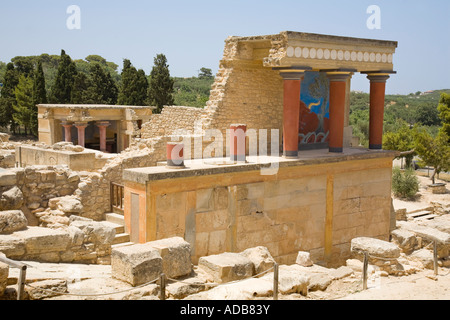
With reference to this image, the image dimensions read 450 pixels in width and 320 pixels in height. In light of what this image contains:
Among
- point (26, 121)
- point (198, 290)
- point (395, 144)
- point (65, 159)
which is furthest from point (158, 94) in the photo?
point (198, 290)

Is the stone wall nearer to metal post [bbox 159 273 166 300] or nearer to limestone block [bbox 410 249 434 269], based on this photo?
limestone block [bbox 410 249 434 269]

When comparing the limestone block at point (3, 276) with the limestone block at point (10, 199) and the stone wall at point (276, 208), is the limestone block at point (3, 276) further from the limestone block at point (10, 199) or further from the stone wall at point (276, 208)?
the stone wall at point (276, 208)

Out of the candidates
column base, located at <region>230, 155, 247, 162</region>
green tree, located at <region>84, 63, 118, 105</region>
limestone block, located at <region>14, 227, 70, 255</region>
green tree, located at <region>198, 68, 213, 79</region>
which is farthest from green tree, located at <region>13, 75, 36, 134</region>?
green tree, located at <region>198, 68, 213, 79</region>

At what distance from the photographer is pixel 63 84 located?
3609 centimetres

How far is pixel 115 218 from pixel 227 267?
372cm

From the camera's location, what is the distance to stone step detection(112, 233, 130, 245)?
8.81 m

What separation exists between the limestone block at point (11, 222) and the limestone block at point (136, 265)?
5.93 feet

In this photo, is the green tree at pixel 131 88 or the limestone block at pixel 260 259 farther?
the green tree at pixel 131 88

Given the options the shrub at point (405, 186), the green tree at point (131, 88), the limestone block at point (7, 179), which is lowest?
the shrub at point (405, 186)

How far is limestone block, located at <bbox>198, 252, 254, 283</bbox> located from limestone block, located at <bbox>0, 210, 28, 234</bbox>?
2.95 m

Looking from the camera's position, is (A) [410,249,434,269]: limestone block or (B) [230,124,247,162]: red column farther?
(A) [410,249,434,269]: limestone block

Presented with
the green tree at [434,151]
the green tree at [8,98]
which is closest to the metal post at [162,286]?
the green tree at [434,151]

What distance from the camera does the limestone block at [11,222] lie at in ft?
23.9
